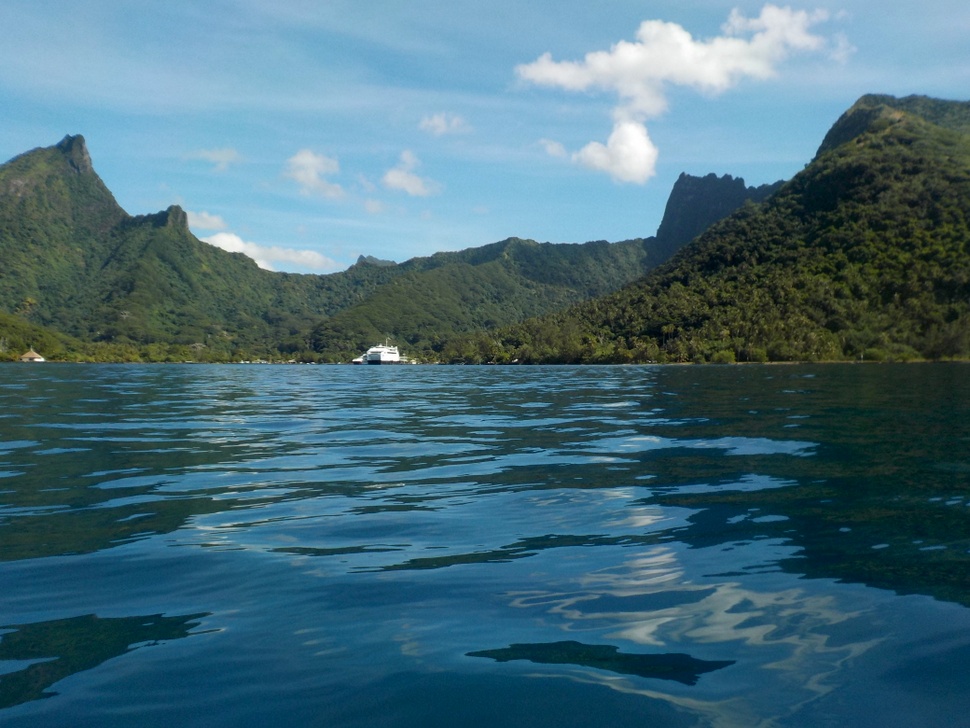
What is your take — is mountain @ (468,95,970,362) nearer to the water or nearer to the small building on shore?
the small building on shore

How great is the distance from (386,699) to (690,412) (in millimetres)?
22372

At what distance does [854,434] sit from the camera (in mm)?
16891

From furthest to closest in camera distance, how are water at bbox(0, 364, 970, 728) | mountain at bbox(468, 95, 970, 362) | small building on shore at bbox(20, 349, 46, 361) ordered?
small building on shore at bbox(20, 349, 46, 361) → mountain at bbox(468, 95, 970, 362) → water at bbox(0, 364, 970, 728)

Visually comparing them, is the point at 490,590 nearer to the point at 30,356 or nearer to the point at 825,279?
the point at 825,279

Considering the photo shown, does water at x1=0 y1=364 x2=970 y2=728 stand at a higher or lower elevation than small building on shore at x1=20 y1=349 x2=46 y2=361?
lower

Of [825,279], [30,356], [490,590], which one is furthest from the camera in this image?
[30,356]

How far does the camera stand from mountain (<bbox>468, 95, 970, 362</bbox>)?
11700cm

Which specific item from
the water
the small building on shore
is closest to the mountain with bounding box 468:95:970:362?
the small building on shore

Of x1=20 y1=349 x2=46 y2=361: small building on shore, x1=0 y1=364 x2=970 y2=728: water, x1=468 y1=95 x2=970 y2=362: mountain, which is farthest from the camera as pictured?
x1=20 y1=349 x2=46 y2=361: small building on shore

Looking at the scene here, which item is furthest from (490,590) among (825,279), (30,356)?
(30,356)

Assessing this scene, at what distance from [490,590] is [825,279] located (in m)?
147

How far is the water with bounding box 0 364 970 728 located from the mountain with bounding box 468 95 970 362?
4664 inches

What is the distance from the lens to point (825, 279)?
5251 inches

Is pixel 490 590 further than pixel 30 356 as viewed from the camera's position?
No
